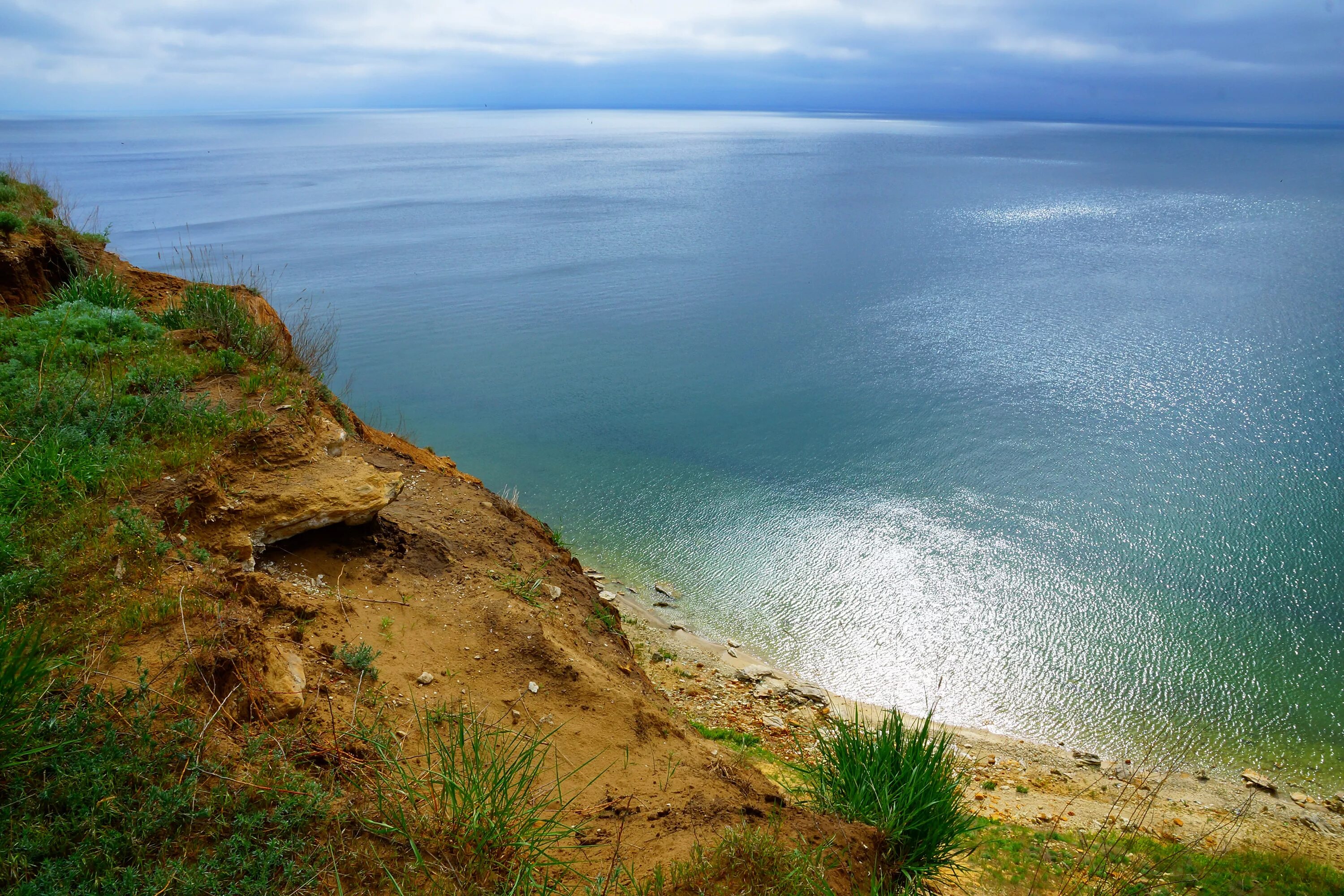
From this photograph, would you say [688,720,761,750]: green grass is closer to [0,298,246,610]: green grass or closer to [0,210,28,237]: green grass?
[0,298,246,610]: green grass

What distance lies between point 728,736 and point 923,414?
34.0 ft

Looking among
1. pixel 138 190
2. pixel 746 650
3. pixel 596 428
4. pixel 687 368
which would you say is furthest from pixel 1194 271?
pixel 138 190

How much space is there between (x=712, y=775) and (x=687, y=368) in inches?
551

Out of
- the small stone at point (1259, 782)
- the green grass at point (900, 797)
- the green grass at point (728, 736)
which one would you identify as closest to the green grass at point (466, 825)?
the green grass at point (900, 797)

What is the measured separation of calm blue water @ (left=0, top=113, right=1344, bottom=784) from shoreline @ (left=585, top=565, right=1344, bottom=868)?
1.49ft

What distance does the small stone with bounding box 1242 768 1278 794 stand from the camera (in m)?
7.36

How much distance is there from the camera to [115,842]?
2.84 m

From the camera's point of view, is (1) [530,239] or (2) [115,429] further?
(1) [530,239]

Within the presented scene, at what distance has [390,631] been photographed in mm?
5219

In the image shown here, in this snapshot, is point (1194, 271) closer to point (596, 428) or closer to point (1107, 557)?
point (1107, 557)

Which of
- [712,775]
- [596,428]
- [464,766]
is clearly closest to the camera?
[464,766]

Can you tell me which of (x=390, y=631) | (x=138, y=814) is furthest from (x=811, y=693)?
(x=138, y=814)

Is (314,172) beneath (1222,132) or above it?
beneath

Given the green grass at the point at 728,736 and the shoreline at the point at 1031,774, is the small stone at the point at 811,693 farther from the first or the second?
the green grass at the point at 728,736
